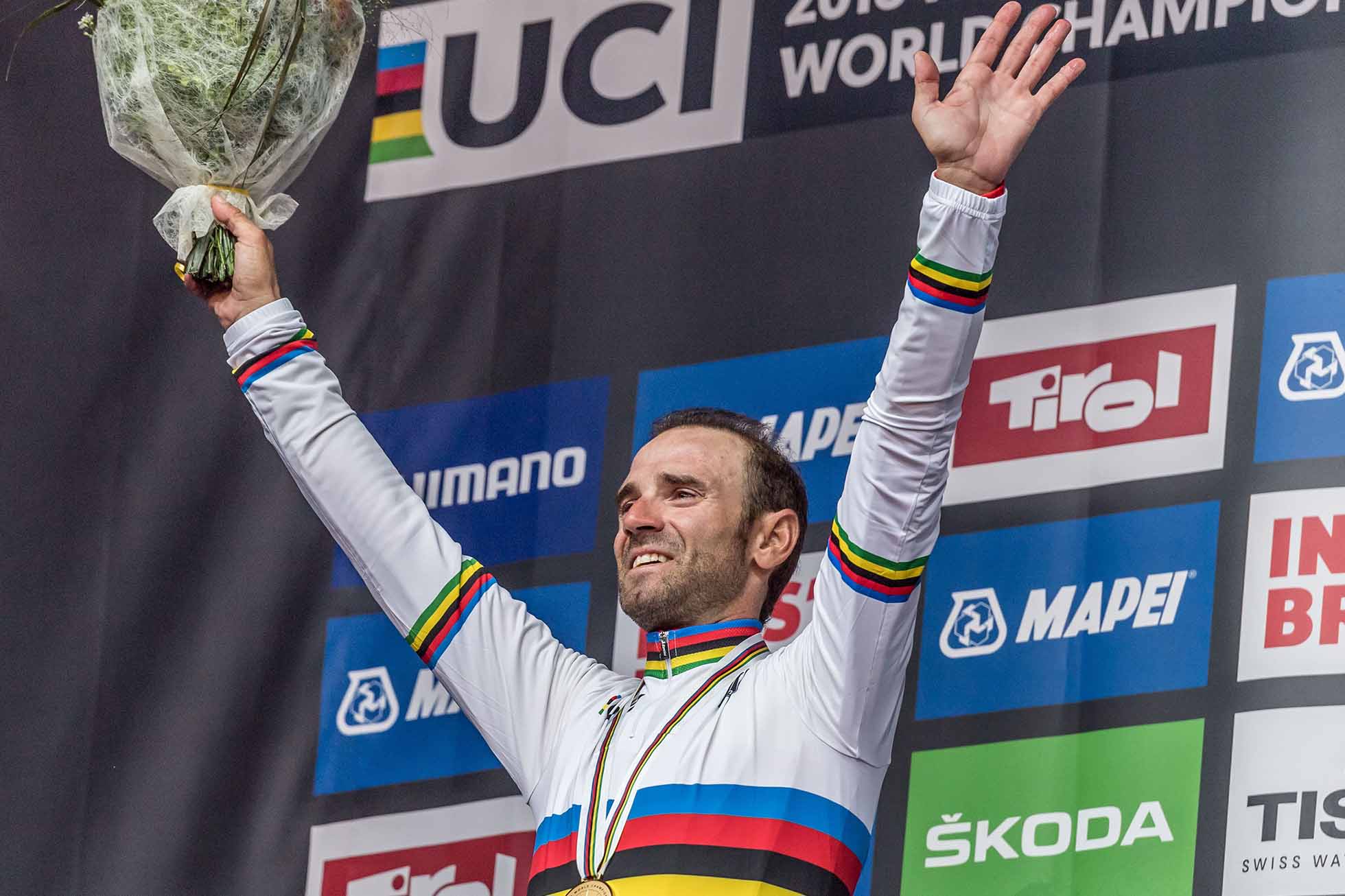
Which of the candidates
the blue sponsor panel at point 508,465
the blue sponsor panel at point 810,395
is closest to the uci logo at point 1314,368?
the blue sponsor panel at point 810,395

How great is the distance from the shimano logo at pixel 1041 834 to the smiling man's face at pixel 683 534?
0.61 meters

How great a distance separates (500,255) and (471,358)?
176 mm

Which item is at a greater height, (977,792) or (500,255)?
(500,255)

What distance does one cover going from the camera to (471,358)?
317 cm

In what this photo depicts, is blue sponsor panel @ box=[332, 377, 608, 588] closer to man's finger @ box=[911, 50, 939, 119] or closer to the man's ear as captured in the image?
the man's ear

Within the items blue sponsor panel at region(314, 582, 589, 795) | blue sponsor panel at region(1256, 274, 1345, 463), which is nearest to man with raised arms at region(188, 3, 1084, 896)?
blue sponsor panel at region(314, 582, 589, 795)

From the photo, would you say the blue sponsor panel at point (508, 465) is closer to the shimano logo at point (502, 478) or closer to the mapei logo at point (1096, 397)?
the shimano logo at point (502, 478)

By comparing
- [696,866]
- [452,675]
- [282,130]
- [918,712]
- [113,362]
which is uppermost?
[113,362]

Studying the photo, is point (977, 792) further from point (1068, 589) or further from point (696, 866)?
point (696, 866)

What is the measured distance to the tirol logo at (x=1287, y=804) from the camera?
2482 millimetres

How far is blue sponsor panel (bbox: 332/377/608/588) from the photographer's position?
3.07 metres

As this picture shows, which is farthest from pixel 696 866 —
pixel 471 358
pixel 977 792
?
pixel 471 358

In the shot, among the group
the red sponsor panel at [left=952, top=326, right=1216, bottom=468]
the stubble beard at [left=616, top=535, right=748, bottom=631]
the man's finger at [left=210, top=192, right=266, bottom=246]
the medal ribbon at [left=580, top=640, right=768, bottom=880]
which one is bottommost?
the medal ribbon at [left=580, top=640, right=768, bottom=880]

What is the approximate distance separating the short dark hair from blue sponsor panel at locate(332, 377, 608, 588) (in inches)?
24.2
